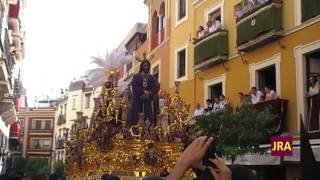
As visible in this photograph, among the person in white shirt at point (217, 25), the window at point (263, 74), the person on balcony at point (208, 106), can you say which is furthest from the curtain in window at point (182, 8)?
the window at point (263, 74)

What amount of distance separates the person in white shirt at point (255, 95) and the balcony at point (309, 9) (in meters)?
2.57

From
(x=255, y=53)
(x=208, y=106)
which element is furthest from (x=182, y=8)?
(x=255, y=53)


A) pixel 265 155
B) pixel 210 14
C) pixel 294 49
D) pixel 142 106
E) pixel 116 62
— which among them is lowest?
pixel 265 155

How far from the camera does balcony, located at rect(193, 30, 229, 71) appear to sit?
62.2 feet

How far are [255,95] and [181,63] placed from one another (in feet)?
23.1

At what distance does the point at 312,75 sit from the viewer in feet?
49.7

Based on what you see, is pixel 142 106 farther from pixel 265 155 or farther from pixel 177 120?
pixel 265 155

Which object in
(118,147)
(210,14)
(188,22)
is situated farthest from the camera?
(188,22)

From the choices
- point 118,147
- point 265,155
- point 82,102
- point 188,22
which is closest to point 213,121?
point 265,155

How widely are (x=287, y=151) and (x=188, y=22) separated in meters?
10.6

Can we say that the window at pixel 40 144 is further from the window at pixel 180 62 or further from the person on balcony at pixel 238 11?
the person on balcony at pixel 238 11

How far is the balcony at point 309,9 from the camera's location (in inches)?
578

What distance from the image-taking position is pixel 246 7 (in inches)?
695

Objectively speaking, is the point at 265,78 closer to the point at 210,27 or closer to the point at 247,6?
the point at 247,6
